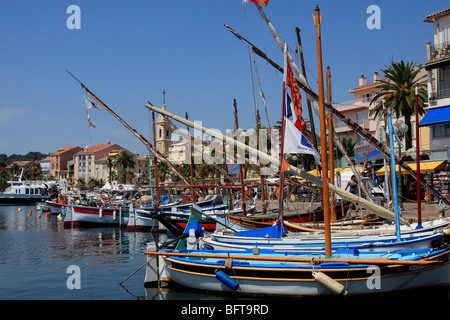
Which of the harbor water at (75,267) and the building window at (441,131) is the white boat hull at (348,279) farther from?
the building window at (441,131)

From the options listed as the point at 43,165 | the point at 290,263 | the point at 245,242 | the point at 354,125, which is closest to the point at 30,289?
the point at 245,242

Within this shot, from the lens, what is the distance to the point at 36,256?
23812mm

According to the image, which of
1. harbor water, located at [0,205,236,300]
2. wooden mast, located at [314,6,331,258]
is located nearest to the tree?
harbor water, located at [0,205,236,300]

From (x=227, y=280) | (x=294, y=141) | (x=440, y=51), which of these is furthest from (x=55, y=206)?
(x=294, y=141)

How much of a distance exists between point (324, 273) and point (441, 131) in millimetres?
34865

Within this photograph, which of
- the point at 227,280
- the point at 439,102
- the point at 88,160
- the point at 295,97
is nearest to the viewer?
the point at 227,280

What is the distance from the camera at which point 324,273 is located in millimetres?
12047

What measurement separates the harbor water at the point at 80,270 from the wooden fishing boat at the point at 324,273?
393 millimetres

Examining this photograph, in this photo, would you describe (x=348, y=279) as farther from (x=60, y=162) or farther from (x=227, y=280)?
(x=60, y=162)

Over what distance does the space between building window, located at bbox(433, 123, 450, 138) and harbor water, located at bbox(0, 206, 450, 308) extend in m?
28.4
